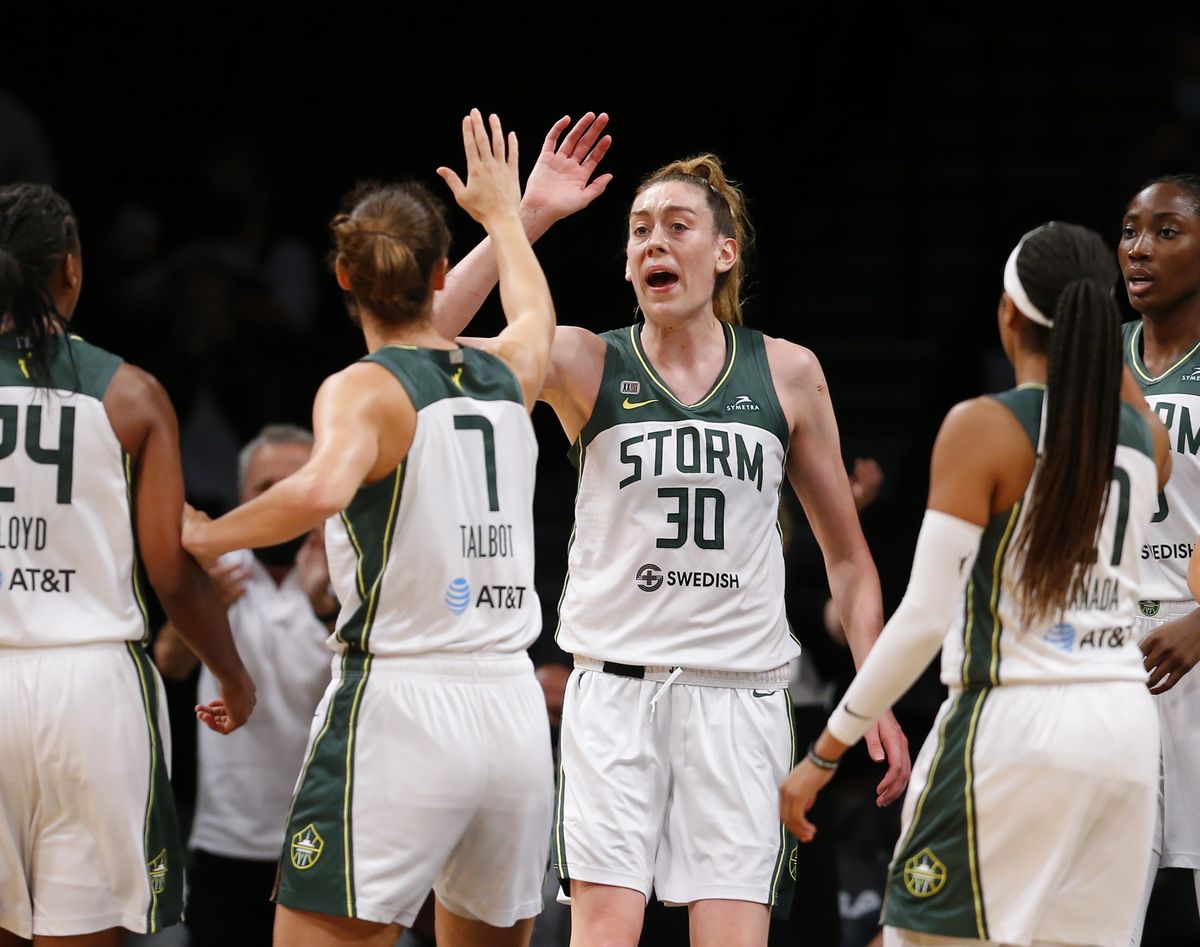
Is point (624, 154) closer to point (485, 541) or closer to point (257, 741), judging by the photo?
point (257, 741)

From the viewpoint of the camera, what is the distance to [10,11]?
973cm

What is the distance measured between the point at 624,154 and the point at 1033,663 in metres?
6.60

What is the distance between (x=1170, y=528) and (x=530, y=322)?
2.12m

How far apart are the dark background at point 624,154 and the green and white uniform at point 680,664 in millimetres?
3393

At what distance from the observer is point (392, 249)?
12.3 ft

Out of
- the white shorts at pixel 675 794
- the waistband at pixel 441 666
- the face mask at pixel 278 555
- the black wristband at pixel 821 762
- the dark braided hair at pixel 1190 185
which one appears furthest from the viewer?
the face mask at pixel 278 555

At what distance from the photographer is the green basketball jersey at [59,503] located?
3.82 m

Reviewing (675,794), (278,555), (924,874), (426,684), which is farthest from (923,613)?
(278,555)

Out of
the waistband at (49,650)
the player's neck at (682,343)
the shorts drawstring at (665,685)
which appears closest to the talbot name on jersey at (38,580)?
the waistband at (49,650)

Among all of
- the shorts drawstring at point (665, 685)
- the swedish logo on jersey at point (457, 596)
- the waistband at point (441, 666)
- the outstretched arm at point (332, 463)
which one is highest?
the outstretched arm at point (332, 463)

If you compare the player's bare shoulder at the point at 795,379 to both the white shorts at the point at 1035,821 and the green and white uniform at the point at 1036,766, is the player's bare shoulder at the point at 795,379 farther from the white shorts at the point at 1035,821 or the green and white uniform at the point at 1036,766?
the white shorts at the point at 1035,821

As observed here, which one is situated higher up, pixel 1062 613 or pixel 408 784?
pixel 1062 613

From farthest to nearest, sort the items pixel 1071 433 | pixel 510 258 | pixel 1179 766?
1. pixel 1179 766
2. pixel 510 258
3. pixel 1071 433

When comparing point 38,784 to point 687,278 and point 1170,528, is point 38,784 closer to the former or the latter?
point 687,278
